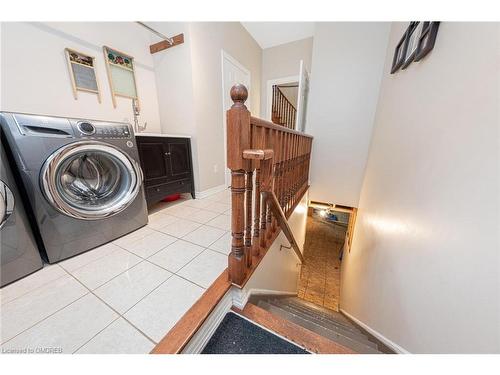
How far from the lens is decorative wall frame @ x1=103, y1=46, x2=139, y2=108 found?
1.85 meters

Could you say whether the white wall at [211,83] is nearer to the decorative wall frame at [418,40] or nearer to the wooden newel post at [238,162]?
the wooden newel post at [238,162]

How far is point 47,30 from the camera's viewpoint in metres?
1.46

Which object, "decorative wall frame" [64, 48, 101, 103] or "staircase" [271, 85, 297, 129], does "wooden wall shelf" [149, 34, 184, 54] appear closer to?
"decorative wall frame" [64, 48, 101, 103]

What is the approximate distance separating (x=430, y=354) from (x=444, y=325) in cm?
16

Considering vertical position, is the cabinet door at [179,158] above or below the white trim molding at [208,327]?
above

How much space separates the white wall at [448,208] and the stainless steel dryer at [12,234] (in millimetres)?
1990

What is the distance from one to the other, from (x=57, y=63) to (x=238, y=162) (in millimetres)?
2099

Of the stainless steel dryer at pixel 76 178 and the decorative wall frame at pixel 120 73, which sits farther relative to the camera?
the decorative wall frame at pixel 120 73

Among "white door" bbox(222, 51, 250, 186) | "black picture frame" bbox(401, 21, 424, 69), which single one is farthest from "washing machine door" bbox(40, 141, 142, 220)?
"black picture frame" bbox(401, 21, 424, 69)

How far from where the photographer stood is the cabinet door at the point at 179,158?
198 centimetres

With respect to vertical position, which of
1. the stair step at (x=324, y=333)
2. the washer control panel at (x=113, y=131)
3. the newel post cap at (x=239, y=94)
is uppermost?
the newel post cap at (x=239, y=94)

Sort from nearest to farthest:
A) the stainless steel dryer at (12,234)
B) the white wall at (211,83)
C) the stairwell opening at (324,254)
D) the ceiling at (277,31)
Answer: the stainless steel dryer at (12,234) → the white wall at (211,83) → the ceiling at (277,31) → the stairwell opening at (324,254)

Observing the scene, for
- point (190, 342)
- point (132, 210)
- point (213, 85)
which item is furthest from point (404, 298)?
point (213, 85)

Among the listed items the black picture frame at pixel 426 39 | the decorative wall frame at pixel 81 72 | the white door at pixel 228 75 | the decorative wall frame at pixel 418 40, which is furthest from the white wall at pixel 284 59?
the decorative wall frame at pixel 81 72
